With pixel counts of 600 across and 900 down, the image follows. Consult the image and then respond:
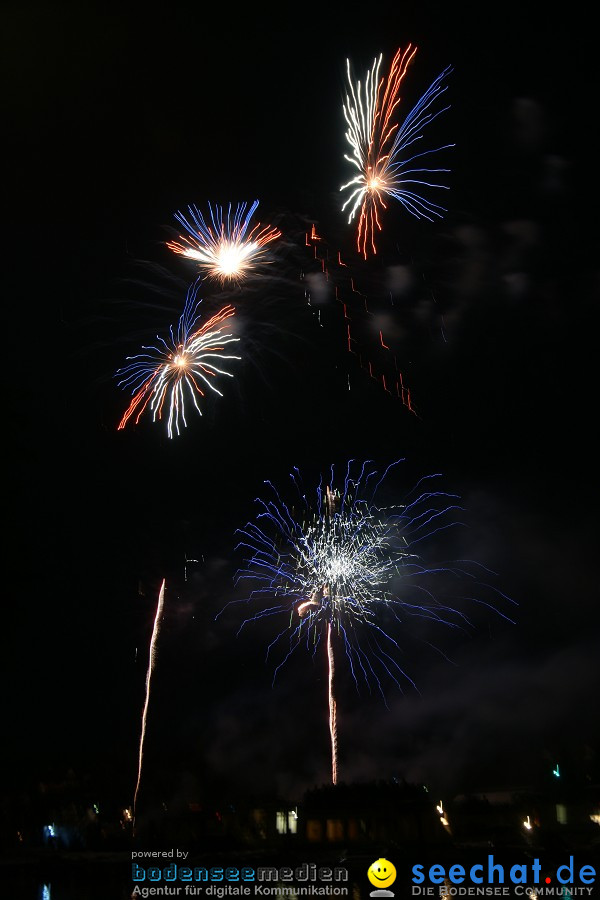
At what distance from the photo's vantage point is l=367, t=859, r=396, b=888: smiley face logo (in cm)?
2264

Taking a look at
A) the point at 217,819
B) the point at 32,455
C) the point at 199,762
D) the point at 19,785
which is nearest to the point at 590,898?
the point at 32,455

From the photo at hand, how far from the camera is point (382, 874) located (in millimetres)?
22891

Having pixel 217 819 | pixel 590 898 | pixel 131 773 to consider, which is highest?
pixel 131 773

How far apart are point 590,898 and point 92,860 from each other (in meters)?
23.3

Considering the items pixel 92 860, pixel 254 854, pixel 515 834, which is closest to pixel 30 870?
pixel 92 860

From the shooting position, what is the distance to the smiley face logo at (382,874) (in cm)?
2264

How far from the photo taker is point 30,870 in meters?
33.9

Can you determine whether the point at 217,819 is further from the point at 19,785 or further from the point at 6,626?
the point at 6,626

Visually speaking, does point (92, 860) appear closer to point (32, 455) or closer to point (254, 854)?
point (254, 854)

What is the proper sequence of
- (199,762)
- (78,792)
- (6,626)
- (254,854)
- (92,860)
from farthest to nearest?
(199,762), (78,792), (92,860), (254,854), (6,626)

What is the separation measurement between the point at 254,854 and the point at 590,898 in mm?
16170

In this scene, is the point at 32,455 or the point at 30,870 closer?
the point at 32,455

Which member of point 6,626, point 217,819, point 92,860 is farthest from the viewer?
point 217,819

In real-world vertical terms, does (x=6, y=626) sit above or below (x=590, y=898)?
above
